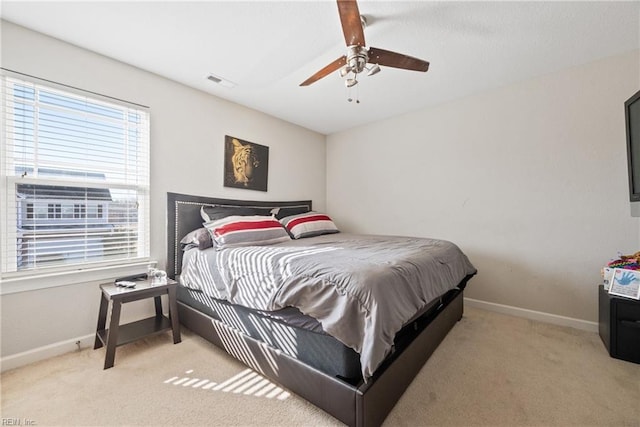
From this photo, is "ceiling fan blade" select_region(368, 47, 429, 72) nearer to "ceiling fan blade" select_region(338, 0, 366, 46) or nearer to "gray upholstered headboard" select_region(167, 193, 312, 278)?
"ceiling fan blade" select_region(338, 0, 366, 46)

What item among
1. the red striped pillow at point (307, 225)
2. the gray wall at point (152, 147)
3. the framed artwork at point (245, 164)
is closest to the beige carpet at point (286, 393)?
the gray wall at point (152, 147)

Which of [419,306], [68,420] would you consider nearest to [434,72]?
[419,306]

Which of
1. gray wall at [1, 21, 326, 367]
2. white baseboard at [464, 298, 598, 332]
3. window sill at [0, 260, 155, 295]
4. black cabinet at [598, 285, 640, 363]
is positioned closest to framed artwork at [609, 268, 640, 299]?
black cabinet at [598, 285, 640, 363]

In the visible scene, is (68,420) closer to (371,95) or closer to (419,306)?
(419,306)

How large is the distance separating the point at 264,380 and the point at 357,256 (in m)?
1.02

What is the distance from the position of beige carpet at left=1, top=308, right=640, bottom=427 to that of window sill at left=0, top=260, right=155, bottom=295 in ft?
1.80

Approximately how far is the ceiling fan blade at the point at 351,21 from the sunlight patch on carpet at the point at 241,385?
2.22 m

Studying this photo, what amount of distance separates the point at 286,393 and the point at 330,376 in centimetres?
45

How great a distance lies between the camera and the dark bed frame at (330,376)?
1.26 metres

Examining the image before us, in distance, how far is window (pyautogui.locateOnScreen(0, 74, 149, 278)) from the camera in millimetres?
1875

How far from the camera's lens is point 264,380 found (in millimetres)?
1725

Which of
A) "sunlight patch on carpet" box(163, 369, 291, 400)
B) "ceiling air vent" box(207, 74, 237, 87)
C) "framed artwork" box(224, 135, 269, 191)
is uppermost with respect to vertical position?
"ceiling air vent" box(207, 74, 237, 87)

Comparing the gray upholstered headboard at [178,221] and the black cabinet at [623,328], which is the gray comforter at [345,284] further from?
the black cabinet at [623,328]

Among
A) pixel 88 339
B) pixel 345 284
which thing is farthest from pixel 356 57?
pixel 88 339
